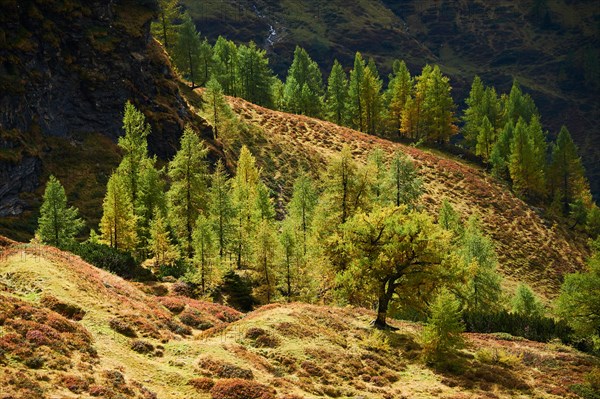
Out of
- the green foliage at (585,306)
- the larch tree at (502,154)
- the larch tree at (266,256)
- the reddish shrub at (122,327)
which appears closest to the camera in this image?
the reddish shrub at (122,327)

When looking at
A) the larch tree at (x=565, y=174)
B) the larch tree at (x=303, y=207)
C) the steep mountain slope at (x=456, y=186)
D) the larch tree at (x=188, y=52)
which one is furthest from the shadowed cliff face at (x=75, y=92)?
the larch tree at (x=565, y=174)

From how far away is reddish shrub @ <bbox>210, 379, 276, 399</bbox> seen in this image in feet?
62.1

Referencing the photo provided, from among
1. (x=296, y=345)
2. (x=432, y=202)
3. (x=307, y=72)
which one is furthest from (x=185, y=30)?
(x=296, y=345)

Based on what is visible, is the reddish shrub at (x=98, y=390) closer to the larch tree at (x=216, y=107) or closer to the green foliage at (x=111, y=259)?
the green foliage at (x=111, y=259)

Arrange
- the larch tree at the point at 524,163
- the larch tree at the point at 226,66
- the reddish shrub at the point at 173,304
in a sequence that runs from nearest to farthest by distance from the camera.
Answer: the reddish shrub at the point at 173,304 → the larch tree at the point at 524,163 → the larch tree at the point at 226,66

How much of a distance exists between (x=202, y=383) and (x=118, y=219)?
88.5 feet

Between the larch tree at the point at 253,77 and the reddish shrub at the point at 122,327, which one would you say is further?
the larch tree at the point at 253,77

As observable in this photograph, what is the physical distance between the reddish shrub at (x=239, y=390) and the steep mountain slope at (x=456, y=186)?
52827 millimetres

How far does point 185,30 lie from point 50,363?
7891cm

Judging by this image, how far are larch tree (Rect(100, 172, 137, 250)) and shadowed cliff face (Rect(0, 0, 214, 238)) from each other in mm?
8895

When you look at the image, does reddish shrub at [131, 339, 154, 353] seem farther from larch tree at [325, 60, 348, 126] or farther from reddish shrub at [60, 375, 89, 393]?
larch tree at [325, 60, 348, 126]

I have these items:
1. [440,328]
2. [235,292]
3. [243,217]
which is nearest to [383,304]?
[440,328]

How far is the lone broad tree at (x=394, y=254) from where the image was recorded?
31.3 metres

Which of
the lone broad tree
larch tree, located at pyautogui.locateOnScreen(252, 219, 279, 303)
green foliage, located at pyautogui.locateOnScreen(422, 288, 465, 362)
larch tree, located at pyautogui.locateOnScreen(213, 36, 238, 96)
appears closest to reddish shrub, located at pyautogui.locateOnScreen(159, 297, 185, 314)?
the lone broad tree
